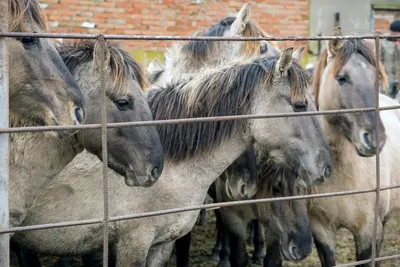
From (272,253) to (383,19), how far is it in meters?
7.99

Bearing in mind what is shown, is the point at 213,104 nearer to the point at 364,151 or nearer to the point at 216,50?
the point at 364,151

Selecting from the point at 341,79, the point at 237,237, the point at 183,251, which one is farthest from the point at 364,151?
the point at 183,251

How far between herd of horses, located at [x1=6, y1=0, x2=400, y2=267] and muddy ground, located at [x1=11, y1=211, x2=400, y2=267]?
52.0 inches

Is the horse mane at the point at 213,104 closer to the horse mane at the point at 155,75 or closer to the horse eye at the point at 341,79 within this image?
the horse eye at the point at 341,79

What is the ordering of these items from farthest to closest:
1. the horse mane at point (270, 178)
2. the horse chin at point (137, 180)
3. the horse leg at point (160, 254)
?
the horse mane at point (270, 178), the horse leg at point (160, 254), the horse chin at point (137, 180)

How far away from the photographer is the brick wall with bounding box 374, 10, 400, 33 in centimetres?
1208

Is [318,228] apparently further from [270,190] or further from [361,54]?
[361,54]

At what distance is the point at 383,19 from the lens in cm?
1214

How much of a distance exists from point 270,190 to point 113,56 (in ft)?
Answer: 6.05

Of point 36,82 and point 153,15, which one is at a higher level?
point 153,15

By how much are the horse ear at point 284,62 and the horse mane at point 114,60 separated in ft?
2.81

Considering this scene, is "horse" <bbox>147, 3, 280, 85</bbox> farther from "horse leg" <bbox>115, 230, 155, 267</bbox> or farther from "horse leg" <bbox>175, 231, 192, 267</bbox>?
"horse leg" <bbox>115, 230, 155, 267</bbox>

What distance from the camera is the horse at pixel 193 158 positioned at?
13.5ft

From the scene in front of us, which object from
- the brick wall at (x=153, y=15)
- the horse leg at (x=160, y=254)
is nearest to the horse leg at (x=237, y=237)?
the horse leg at (x=160, y=254)
